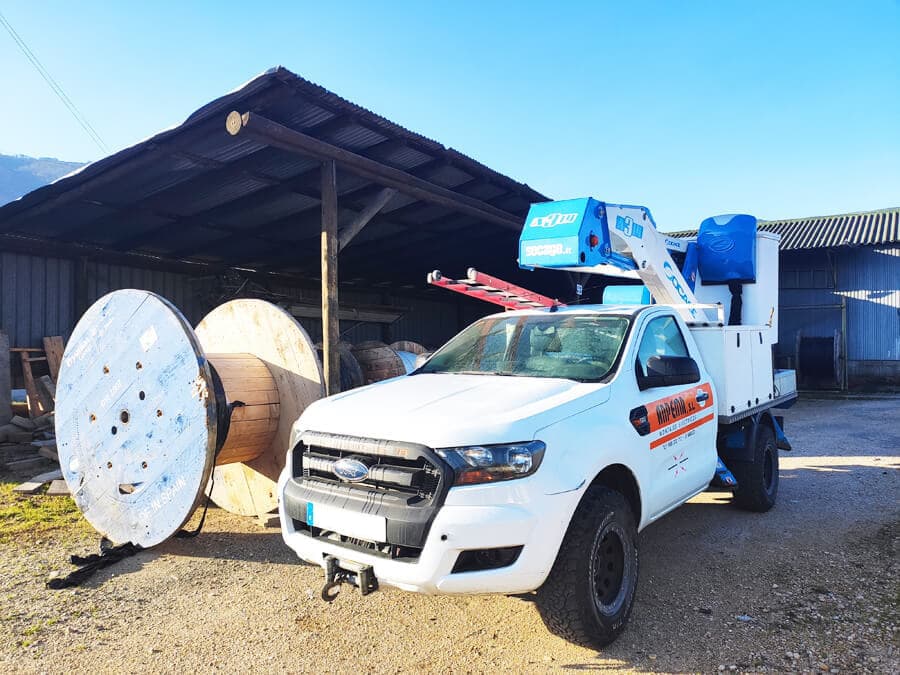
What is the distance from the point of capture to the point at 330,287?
7.60 meters

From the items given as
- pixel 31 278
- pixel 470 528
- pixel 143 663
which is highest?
pixel 31 278

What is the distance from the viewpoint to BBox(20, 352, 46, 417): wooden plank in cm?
1006

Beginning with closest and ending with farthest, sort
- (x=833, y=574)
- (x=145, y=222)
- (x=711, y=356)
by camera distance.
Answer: (x=833, y=574) < (x=711, y=356) < (x=145, y=222)

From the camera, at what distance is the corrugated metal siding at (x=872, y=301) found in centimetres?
1815

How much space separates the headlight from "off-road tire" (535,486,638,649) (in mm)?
504

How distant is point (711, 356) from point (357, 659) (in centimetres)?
365

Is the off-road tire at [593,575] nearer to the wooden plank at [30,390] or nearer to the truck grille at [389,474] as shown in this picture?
the truck grille at [389,474]

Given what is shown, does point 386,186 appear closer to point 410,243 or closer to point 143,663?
point 410,243

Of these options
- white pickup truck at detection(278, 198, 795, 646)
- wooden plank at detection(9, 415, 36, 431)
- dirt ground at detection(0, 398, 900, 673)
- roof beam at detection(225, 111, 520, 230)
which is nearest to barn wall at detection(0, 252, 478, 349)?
wooden plank at detection(9, 415, 36, 431)

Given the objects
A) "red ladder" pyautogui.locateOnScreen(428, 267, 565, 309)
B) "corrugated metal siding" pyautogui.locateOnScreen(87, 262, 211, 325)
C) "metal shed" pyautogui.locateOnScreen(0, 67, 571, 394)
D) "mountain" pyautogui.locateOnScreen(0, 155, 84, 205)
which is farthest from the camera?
"mountain" pyautogui.locateOnScreen(0, 155, 84, 205)

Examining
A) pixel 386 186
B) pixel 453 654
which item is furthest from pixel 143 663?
pixel 386 186

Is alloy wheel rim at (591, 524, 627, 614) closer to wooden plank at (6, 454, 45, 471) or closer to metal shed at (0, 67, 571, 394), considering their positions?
metal shed at (0, 67, 571, 394)

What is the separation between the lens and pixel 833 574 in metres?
4.34

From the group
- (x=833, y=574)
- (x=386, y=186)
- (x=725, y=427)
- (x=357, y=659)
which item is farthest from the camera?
(x=386, y=186)
